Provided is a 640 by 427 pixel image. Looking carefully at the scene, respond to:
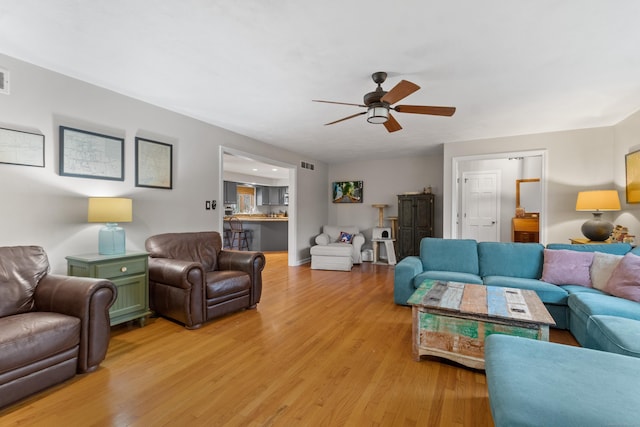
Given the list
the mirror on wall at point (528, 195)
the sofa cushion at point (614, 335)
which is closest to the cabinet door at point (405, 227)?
the mirror on wall at point (528, 195)

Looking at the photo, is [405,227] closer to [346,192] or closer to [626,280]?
[346,192]

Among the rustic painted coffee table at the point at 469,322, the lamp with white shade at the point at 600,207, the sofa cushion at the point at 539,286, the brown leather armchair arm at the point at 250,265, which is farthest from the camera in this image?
the lamp with white shade at the point at 600,207

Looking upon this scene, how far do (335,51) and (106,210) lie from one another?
2476mm

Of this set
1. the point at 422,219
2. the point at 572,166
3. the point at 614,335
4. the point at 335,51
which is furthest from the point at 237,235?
the point at 614,335

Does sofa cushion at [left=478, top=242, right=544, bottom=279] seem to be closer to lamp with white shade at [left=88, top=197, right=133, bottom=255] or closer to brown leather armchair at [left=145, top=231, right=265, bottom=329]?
brown leather armchair at [left=145, top=231, right=265, bottom=329]

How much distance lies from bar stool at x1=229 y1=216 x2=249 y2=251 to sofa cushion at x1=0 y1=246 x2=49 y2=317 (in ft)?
18.7

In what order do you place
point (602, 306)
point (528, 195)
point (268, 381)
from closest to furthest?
point (268, 381) < point (602, 306) < point (528, 195)

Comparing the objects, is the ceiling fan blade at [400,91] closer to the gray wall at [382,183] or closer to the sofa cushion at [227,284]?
the sofa cushion at [227,284]

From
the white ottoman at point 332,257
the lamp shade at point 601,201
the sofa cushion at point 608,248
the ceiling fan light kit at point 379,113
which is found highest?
the ceiling fan light kit at point 379,113

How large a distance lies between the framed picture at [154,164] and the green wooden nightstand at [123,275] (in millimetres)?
971

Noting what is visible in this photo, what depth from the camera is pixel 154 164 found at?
11.6 ft

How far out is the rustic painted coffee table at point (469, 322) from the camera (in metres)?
2.05

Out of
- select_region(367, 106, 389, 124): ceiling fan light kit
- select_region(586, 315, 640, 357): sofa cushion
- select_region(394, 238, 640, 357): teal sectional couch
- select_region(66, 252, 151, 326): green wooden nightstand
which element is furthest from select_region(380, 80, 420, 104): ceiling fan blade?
select_region(66, 252, 151, 326): green wooden nightstand

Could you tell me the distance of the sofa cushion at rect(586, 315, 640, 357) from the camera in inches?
66.8
